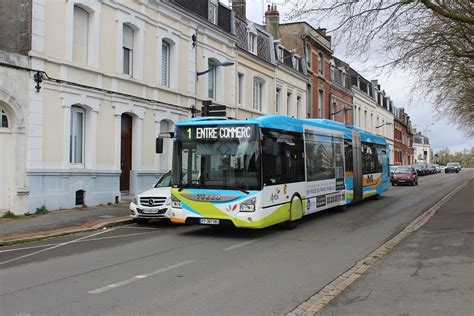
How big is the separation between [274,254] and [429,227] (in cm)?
541

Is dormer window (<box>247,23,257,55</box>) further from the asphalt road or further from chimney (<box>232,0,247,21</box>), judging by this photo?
the asphalt road

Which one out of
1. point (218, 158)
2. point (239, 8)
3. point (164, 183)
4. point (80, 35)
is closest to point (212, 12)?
point (239, 8)

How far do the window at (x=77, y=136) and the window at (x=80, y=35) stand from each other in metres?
1.78

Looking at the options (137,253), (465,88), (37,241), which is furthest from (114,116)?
(465,88)

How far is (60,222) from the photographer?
13391mm

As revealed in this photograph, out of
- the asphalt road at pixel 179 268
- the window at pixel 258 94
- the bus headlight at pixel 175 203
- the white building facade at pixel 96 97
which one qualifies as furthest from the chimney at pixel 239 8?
the bus headlight at pixel 175 203

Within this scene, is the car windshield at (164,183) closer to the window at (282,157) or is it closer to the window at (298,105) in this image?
the window at (282,157)

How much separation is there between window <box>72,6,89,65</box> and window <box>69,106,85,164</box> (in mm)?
1778

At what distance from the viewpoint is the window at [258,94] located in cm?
2978

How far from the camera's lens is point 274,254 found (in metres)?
9.47

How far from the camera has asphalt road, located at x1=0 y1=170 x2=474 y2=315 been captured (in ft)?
19.8

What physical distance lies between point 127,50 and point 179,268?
1334cm

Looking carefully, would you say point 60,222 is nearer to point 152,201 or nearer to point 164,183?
point 152,201

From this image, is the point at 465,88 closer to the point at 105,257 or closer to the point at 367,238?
the point at 367,238
